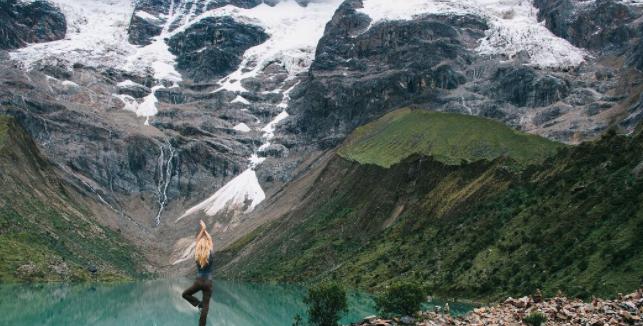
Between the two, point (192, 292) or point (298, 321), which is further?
point (298, 321)

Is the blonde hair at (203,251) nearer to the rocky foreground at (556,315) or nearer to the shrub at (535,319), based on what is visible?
the rocky foreground at (556,315)

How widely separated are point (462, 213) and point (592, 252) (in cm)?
5466

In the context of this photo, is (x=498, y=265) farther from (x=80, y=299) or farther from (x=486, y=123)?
(x=486, y=123)

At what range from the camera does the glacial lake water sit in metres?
81.9

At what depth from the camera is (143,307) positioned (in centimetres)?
10994

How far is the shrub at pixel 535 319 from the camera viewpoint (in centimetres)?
3216

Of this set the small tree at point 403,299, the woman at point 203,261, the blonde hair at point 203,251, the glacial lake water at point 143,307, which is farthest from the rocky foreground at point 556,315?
the glacial lake water at point 143,307

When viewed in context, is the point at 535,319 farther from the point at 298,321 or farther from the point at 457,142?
the point at 457,142

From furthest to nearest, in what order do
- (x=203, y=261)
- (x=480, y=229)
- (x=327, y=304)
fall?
(x=480, y=229), (x=327, y=304), (x=203, y=261)

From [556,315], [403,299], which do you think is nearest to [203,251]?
[556,315]

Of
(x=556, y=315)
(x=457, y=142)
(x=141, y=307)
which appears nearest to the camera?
(x=556, y=315)

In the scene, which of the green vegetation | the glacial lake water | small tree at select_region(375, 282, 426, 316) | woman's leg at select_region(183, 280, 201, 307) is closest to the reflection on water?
the glacial lake water

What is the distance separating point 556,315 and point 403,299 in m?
10.1

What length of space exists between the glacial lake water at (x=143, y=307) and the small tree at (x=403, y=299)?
1923 cm
